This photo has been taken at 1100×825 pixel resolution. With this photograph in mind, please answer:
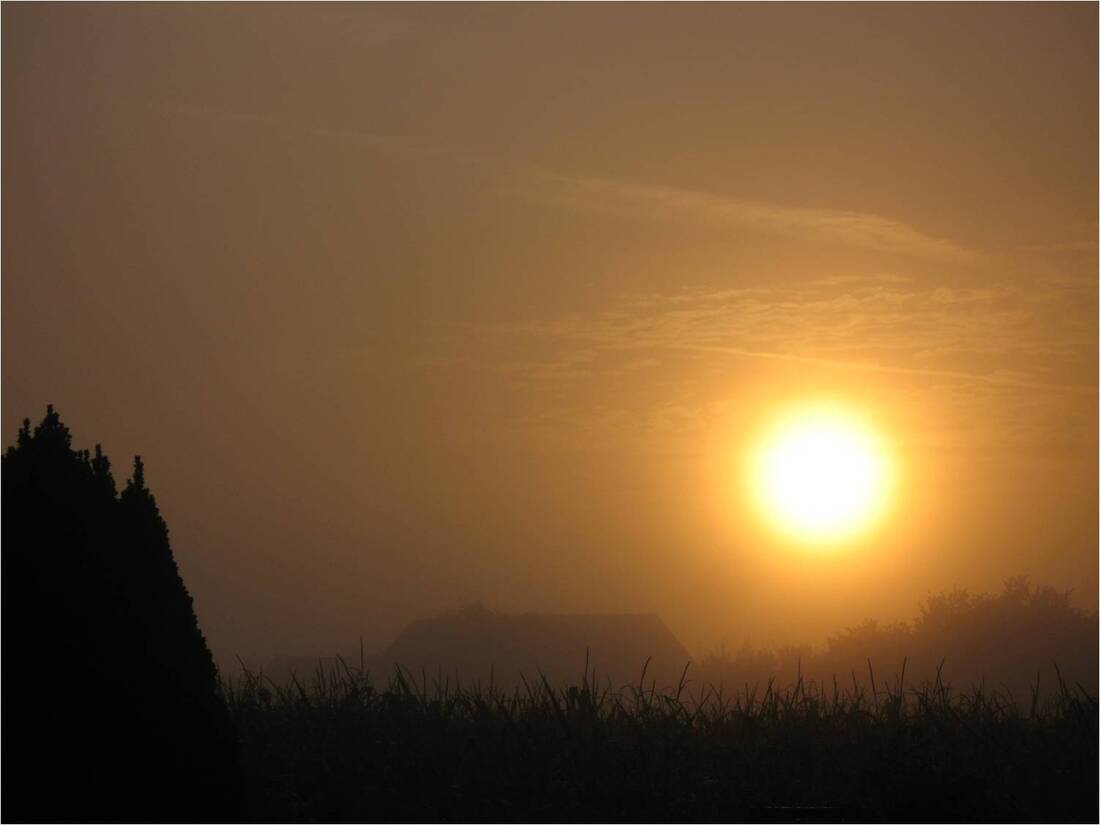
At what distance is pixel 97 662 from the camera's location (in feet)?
26.9

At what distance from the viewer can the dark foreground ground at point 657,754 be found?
9562 mm

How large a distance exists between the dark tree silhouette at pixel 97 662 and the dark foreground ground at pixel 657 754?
134 centimetres

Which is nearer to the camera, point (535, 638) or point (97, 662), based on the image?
point (97, 662)

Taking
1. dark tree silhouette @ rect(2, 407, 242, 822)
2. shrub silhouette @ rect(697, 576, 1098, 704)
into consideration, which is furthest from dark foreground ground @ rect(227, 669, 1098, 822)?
shrub silhouette @ rect(697, 576, 1098, 704)

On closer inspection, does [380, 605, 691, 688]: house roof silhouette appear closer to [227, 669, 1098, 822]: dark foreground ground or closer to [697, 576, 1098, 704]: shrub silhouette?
[697, 576, 1098, 704]: shrub silhouette

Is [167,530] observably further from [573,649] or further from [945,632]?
[573,649]

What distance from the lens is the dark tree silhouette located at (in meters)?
8.02

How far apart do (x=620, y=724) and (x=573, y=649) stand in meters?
25.3

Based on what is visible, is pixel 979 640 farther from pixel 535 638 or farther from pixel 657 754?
pixel 657 754

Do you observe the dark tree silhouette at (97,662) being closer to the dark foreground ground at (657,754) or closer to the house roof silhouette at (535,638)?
the dark foreground ground at (657,754)

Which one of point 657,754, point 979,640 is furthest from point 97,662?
point 979,640

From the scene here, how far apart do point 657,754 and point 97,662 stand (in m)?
4.60

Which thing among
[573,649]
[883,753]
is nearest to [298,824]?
[883,753]

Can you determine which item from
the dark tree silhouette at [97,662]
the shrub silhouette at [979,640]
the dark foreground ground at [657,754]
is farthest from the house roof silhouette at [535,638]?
the dark tree silhouette at [97,662]
